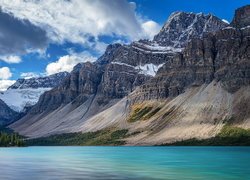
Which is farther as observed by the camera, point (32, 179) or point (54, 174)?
point (54, 174)

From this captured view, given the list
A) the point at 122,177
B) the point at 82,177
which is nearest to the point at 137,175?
the point at 122,177

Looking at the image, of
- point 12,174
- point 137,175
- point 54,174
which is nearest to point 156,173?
point 137,175

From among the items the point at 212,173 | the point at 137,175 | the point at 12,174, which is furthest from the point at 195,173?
the point at 12,174

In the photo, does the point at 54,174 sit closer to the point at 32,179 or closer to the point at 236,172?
the point at 32,179

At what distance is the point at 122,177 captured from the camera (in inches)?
2702

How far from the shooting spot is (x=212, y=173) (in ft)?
246

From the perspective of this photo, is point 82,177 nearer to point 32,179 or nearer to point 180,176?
point 32,179

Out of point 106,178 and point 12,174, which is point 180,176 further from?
point 12,174

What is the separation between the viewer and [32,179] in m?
66.9

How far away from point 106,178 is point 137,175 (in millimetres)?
6357

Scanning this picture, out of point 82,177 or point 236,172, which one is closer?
point 82,177

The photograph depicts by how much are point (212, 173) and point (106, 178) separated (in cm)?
1905

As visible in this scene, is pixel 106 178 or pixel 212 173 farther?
pixel 212 173

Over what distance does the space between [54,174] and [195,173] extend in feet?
77.8
